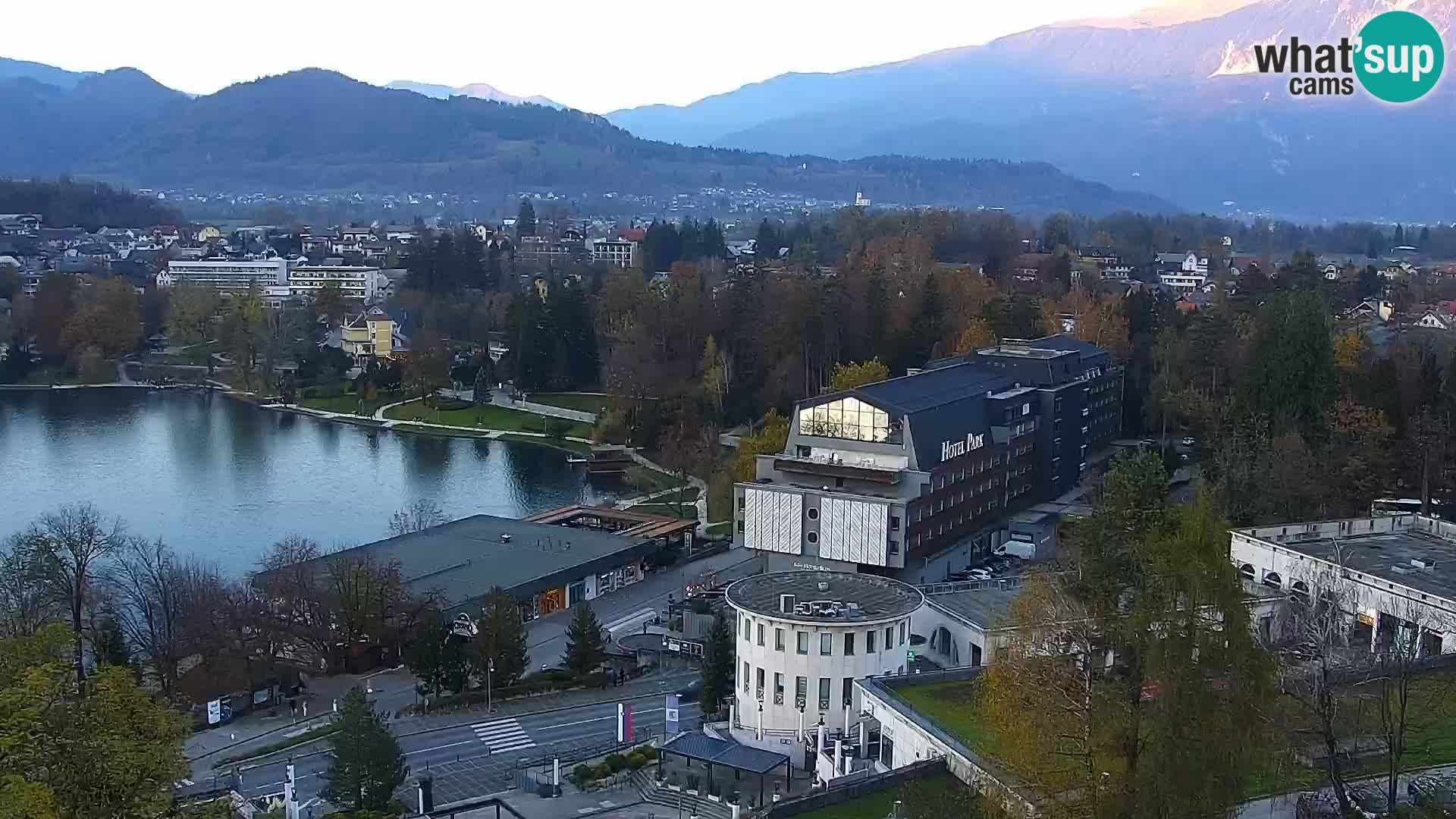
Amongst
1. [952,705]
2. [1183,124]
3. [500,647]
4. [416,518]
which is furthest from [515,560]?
[1183,124]

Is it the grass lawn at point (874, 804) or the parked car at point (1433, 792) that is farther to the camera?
the grass lawn at point (874, 804)

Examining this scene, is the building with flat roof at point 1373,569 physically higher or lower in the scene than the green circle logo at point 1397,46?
lower

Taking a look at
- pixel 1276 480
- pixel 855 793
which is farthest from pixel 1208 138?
pixel 855 793

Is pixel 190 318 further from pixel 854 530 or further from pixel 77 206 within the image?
pixel 77 206

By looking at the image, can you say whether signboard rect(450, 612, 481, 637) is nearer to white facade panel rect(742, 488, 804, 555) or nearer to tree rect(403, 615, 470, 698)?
tree rect(403, 615, 470, 698)

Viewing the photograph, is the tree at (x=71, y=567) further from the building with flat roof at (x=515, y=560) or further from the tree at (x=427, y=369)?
the tree at (x=427, y=369)

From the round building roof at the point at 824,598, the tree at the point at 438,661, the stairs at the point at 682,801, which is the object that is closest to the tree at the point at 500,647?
the tree at the point at 438,661

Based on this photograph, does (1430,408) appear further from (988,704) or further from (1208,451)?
(988,704)

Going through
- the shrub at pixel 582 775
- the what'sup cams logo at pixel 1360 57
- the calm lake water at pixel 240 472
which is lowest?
the calm lake water at pixel 240 472
